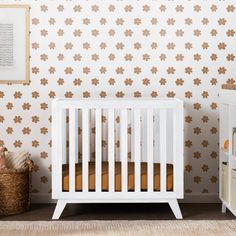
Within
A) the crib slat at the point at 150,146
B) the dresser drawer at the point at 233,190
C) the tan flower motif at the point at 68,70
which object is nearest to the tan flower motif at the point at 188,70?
the crib slat at the point at 150,146

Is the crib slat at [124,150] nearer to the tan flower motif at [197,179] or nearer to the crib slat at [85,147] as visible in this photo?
the crib slat at [85,147]

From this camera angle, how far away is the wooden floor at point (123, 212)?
3.62 meters

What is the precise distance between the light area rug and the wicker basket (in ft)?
0.90

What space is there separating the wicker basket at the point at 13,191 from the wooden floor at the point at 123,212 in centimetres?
6

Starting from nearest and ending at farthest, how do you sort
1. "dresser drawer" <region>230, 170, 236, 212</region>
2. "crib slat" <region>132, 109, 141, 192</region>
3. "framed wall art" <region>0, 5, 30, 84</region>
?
"dresser drawer" <region>230, 170, 236, 212</region>
"crib slat" <region>132, 109, 141, 192</region>
"framed wall art" <region>0, 5, 30, 84</region>

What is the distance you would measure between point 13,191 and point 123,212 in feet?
2.36

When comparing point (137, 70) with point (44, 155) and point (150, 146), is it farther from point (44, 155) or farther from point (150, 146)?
point (44, 155)

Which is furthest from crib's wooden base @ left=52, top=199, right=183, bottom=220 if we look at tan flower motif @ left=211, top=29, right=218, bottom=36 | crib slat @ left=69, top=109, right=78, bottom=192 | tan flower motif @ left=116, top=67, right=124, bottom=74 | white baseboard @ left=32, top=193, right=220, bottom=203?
tan flower motif @ left=211, top=29, right=218, bottom=36

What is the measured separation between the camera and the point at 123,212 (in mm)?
3771

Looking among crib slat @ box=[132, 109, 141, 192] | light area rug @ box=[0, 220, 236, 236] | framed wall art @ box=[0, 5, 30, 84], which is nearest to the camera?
light area rug @ box=[0, 220, 236, 236]

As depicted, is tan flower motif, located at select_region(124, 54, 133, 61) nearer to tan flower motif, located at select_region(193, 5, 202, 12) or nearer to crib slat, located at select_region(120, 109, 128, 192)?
tan flower motif, located at select_region(193, 5, 202, 12)

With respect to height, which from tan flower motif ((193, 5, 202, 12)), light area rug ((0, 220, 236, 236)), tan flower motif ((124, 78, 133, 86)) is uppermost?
tan flower motif ((193, 5, 202, 12))

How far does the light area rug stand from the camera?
3.19 metres

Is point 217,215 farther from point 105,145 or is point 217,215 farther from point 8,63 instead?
point 8,63
